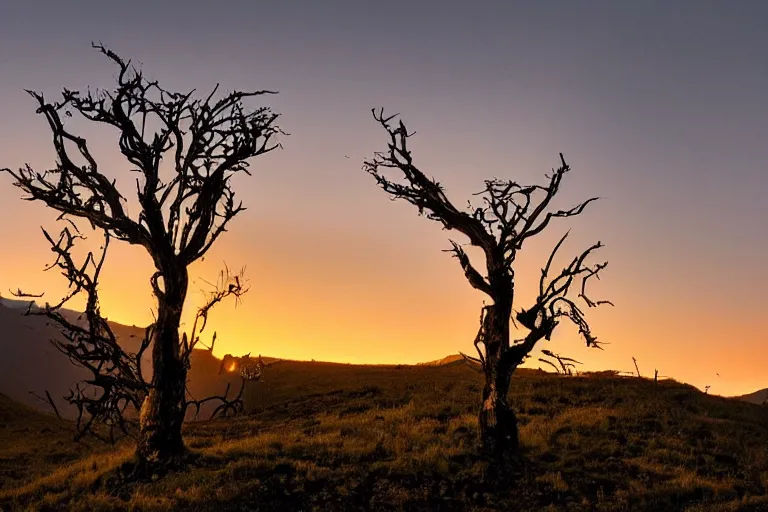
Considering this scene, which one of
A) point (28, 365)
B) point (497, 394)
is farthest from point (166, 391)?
point (28, 365)

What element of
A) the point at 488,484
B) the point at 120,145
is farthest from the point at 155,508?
the point at 120,145

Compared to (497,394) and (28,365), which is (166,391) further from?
(28,365)

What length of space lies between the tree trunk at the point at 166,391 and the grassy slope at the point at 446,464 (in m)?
1.04

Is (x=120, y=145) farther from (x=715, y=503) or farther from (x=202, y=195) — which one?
(x=715, y=503)

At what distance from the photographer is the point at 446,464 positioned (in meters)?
15.6

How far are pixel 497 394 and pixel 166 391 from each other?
33.3 ft

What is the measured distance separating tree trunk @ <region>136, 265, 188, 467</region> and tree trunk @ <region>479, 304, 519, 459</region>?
925cm

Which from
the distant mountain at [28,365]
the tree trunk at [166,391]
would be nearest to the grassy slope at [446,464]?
the tree trunk at [166,391]

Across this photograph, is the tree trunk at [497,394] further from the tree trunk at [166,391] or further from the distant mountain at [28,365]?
the distant mountain at [28,365]

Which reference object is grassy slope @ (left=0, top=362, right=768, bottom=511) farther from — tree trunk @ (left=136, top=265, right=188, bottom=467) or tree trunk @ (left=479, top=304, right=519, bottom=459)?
tree trunk @ (left=136, top=265, right=188, bottom=467)

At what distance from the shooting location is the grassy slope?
13.5 metres

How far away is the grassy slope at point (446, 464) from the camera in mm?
13531

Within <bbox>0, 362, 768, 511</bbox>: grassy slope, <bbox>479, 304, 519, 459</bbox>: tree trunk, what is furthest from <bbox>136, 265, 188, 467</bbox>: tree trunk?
<bbox>479, 304, 519, 459</bbox>: tree trunk

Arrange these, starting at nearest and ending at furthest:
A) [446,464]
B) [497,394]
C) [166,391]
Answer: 1. [446,464]
2. [166,391]
3. [497,394]
